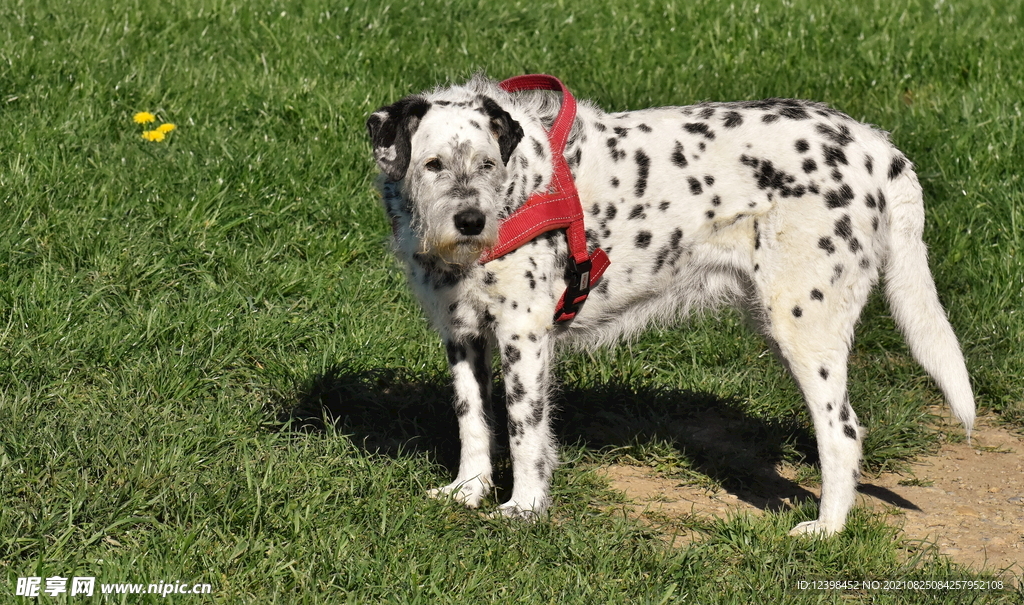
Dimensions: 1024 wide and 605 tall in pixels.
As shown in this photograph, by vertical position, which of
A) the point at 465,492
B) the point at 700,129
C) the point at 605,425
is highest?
the point at 700,129

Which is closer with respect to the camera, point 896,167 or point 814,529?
point 814,529

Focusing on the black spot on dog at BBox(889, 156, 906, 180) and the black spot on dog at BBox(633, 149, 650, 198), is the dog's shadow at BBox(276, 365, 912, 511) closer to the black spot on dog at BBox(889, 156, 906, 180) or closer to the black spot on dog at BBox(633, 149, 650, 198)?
the black spot on dog at BBox(633, 149, 650, 198)

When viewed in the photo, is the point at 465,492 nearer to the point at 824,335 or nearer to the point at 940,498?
the point at 824,335

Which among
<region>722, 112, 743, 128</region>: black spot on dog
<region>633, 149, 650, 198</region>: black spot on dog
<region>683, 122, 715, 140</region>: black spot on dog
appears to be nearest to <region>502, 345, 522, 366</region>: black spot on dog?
<region>633, 149, 650, 198</region>: black spot on dog

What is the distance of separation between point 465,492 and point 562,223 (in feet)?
4.24

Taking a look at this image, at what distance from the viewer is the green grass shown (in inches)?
164

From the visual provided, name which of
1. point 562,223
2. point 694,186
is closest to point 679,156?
point 694,186

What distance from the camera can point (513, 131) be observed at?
439 centimetres

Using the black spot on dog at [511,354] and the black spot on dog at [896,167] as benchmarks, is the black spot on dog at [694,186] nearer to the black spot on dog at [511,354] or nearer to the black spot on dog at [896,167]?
the black spot on dog at [896,167]

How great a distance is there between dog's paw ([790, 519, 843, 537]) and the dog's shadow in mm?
277

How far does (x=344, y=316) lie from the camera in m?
5.95

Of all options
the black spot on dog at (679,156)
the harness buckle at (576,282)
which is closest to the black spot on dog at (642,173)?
the black spot on dog at (679,156)

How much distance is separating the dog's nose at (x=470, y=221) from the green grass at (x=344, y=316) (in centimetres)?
119

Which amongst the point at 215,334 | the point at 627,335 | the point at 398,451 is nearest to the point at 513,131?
the point at 627,335
